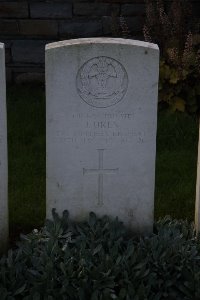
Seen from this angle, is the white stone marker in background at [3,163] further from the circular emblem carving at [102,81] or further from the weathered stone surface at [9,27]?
the weathered stone surface at [9,27]

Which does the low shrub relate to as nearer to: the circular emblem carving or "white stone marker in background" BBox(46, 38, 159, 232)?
"white stone marker in background" BBox(46, 38, 159, 232)

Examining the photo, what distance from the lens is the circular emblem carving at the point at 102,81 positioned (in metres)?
4.20

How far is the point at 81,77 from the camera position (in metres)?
4.21

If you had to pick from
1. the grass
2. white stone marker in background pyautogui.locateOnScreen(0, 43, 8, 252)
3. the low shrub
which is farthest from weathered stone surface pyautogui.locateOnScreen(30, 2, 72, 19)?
the low shrub

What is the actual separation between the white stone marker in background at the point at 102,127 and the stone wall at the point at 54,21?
3.60m

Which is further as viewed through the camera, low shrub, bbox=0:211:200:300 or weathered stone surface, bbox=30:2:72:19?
weathered stone surface, bbox=30:2:72:19

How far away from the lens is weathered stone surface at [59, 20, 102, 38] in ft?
25.8

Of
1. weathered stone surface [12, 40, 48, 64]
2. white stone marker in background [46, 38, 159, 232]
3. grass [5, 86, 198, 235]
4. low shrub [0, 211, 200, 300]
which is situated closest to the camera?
low shrub [0, 211, 200, 300]

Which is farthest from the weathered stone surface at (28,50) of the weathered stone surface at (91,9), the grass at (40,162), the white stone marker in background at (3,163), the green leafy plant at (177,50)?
the white stone marker in background at (3,163)

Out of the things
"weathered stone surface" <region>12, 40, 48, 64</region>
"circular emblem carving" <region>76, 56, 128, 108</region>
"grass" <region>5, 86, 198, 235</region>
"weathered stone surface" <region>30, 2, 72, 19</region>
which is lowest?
"grass" <region>5, 86, 198, 235</region>

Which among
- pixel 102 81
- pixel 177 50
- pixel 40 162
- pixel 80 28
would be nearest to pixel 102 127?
pixel 102 81

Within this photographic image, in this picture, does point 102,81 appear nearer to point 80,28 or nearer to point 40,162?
point 40,162

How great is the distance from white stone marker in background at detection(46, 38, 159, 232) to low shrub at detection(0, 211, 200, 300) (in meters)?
0.20

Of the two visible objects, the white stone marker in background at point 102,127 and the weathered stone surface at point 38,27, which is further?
the weathered stone surface at point 38,27
